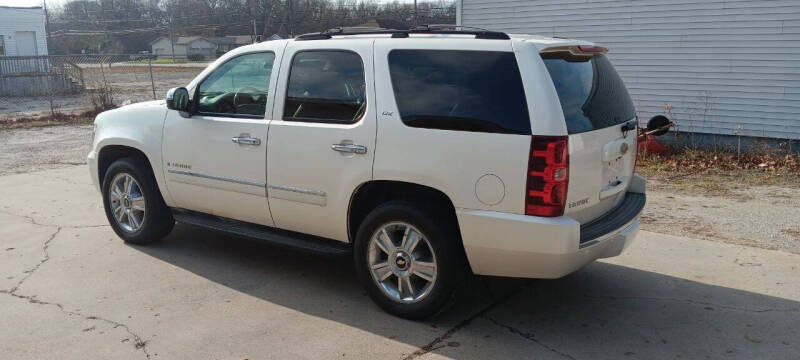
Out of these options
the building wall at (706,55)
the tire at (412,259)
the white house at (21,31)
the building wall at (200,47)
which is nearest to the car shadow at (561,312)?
the tire at (412,259)

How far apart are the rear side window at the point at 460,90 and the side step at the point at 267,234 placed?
1.14 metres

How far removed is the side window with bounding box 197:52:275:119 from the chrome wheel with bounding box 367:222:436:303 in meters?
1.40

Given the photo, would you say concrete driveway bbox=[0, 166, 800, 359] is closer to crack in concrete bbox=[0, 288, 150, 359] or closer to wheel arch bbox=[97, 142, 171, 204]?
crack in concrete bbox=[0, 288, 150, 359]

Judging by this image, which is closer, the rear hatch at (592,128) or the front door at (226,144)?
the rear hatch at (592,128)

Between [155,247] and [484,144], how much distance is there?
360 centimetres

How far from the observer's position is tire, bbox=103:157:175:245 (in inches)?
236

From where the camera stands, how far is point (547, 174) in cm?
388

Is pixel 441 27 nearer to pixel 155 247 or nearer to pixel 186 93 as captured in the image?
pixel 186 93

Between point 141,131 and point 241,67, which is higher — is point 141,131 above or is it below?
below

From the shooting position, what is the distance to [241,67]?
5410 millimetres

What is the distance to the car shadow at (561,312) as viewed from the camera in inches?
162

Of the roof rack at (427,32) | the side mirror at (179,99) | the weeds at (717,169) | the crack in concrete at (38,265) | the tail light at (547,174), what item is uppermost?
the roof rack at (427,32)

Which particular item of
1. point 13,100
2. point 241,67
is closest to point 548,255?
point 241,67

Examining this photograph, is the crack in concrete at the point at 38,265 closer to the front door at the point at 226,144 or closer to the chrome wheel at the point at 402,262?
the front door at the point at 226,144
